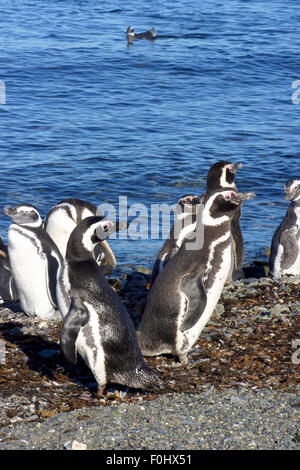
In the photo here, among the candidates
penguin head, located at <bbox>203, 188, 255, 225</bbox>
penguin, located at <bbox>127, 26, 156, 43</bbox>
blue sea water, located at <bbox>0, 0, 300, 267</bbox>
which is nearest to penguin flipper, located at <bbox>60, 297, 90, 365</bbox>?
penguin head, located at <bbox>203, 188, 255, 225</bbox>

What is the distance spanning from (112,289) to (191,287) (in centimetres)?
82

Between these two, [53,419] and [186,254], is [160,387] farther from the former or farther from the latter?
[186,254]

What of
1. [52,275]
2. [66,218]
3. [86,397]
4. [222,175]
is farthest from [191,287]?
[66,218]

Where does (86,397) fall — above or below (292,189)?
below

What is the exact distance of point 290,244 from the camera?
891cm

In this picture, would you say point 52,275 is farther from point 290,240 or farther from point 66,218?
point 290,240

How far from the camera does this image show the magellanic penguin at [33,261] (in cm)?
765

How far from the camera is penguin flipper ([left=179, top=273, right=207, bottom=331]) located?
6230 millimetres

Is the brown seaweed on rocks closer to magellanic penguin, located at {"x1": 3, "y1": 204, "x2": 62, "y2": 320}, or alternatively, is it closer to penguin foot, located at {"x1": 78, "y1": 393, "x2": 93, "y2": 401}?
penguin foot, located at {"x1": 78, "y1": 393, "x2": 93, "y2": 401}

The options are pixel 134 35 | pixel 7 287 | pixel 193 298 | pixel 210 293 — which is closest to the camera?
pixel 193 298

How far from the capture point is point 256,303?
24.6 feet

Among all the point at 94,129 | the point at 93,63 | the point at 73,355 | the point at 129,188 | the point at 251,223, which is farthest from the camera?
the point at 93,63

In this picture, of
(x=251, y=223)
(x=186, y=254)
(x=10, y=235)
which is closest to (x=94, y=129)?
(x=251, y=223)

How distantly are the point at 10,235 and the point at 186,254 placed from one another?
6.71ft
